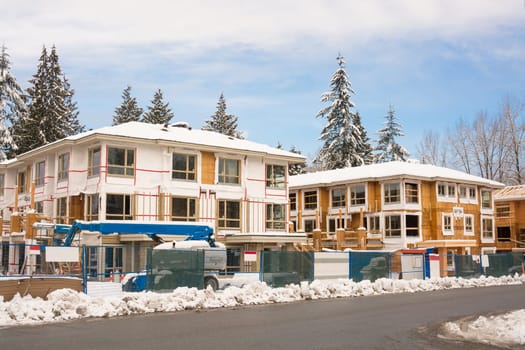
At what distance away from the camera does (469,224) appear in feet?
204

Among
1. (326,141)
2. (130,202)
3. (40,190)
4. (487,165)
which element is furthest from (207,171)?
(487,165)

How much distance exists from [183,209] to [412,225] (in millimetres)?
24252

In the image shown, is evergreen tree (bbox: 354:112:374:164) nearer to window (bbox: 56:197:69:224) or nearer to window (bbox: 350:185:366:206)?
window (bbox: 350:185:366:206)

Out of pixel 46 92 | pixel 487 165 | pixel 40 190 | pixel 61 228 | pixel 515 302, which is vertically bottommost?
pixel 515 302

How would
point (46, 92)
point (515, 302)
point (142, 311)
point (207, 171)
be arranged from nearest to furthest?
1. point (142, 311)
2. point (515, 302)
3. point (207, 171)
4. point (46, 92)

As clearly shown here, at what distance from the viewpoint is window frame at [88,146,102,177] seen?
136 ft

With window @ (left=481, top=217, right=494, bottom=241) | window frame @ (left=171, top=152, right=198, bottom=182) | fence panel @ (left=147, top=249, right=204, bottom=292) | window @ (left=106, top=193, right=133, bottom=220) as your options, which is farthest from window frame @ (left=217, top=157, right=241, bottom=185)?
window @ (left=481, top=217, right=494, bottom=241)

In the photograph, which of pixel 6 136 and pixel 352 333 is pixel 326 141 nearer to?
pixel 6 136

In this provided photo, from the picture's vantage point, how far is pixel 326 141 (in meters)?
81.2

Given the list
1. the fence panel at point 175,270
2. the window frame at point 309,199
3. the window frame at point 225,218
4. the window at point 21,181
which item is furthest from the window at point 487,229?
the fence panel at point 175,270

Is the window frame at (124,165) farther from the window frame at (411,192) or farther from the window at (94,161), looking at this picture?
the window frame at (411,192)

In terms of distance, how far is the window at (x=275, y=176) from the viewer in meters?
48.7

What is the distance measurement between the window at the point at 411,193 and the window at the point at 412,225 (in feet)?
4.66

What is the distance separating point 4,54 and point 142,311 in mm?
54679
